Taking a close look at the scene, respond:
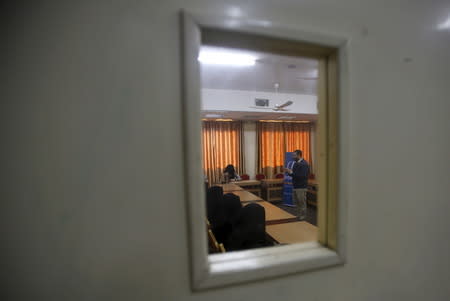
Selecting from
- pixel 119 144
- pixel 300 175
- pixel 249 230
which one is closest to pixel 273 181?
pixel 300 175

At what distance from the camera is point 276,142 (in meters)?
5.49

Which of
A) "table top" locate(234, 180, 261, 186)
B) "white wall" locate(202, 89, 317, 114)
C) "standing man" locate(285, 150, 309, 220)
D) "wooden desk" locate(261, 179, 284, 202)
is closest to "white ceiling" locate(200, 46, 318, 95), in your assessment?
"white wall" locate(202, 89, 317, 114)

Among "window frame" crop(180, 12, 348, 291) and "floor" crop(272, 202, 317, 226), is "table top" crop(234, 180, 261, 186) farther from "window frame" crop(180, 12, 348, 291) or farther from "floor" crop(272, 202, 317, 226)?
"window frame" crop(180, 12, 348, 291)

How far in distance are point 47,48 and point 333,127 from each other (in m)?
0.88

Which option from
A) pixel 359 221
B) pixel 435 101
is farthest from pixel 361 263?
pixel 435 101

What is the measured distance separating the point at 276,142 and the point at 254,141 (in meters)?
0.75

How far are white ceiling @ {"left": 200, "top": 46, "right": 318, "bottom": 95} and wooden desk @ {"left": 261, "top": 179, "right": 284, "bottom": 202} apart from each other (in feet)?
9.24

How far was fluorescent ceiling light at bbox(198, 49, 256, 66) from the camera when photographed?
197 cm

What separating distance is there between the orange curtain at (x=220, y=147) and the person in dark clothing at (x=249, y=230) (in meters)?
3.34

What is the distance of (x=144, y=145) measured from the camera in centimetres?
48

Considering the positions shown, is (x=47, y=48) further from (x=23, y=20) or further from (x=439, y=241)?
(x=439, y=241)

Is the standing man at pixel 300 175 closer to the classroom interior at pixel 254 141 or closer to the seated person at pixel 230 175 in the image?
the classroom interior at pixel 254 141

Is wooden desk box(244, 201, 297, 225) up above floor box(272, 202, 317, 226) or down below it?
above

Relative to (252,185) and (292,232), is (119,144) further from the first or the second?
(252,185)
